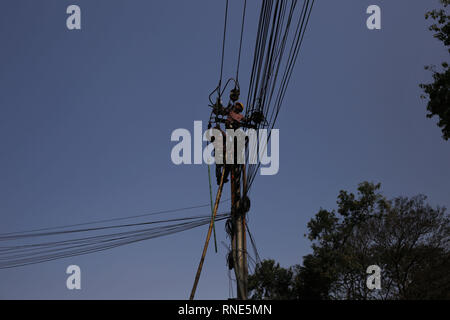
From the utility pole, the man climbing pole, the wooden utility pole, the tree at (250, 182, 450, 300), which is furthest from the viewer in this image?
the tree at (250, 182, 450, 300)

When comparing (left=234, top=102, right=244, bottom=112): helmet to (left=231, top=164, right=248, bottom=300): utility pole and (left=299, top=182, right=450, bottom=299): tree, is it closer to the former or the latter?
(left=231, top=164, right=248, bottom=300): utility pole

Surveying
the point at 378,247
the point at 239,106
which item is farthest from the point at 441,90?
the point at 378,247

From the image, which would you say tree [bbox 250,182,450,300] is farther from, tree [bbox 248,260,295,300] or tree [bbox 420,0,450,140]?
→ tree [bbox 420,0,450,140]

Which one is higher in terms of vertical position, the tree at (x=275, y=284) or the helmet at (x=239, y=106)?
the helmet at (x=239, y=106)

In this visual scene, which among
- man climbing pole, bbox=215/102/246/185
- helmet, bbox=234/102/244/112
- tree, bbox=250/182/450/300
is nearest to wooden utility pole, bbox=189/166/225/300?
man climbing pole, bbox=215/102/246/185

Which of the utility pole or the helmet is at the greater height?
the helmet

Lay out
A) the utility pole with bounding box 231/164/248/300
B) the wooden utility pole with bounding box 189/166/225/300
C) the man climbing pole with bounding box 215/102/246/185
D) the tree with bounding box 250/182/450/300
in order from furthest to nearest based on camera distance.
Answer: the tree with bounding box 250/182/450/300
the man climbing pole with bounding box 215/102/246/185
the wooden utility pole with bounding box 189/166/225/300
the utility pole with bounding box 231/164/248/300

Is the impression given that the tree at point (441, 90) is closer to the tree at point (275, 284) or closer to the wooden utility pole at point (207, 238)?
the wooden utility pole at point (207, 238)

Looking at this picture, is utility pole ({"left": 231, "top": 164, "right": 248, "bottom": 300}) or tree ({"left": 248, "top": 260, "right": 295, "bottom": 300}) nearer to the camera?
utility pole ({"left": 231, "top": 164, "right": 248, "bottom": 300})

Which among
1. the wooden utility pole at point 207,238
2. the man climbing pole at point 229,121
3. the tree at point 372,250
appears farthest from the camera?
the tree at point 372,250

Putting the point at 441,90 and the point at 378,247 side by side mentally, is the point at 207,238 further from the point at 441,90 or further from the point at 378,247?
the point at 378,247

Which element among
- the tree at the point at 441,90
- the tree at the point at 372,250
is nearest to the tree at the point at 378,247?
the tree at the point at 372,250
